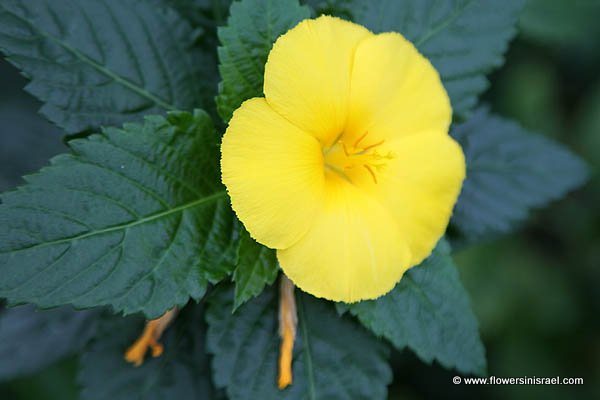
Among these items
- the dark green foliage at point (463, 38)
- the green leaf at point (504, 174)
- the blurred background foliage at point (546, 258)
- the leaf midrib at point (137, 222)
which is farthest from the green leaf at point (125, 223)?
the blurred background foliage at point (546, 258)

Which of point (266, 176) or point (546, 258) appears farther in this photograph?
point (546, 258)

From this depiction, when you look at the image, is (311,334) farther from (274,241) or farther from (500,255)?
(500,255)

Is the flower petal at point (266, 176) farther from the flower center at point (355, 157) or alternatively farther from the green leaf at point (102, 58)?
the green leaf at point (102, 58)

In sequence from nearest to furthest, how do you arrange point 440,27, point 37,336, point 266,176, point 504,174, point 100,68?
Answer: point 266,176, point 100,68, point 440,27, point 37,336, point 504,174

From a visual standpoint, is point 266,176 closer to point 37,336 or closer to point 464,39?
point 464,39

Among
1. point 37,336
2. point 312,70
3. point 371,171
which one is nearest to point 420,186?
point 371,171

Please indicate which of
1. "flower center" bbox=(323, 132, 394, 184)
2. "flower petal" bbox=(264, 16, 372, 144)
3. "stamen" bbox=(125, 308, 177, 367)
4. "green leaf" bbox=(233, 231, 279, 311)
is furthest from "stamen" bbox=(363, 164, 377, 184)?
"stamen" bbox=(125, 308, 177, 367)

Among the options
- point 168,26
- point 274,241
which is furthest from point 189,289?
point 168,26
